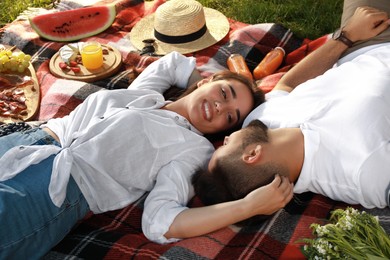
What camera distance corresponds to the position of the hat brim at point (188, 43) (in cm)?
469

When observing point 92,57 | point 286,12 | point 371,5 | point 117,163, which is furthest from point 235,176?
point 286,12

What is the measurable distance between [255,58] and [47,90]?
175 centimetres

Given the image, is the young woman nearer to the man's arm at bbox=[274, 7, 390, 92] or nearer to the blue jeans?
the blue jeans

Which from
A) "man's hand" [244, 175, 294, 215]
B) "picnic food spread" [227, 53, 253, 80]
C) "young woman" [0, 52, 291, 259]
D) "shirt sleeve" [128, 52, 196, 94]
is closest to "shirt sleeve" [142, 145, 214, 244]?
"young woman" [0, 52, 291, 259]

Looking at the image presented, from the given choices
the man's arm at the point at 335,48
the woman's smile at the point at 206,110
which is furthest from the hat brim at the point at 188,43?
the woman's smile at the point at 206,110

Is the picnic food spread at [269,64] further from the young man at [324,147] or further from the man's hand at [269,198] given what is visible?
the man's hand at [269,198]

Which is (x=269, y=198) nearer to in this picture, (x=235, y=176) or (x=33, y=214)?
(x=235, y=176)

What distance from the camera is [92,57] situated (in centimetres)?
440

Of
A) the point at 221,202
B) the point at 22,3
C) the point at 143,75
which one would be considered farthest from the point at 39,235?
the point at 22,3

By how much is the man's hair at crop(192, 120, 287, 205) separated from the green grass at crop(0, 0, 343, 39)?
103 inches

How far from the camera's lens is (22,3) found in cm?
599

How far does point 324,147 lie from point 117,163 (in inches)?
45.8

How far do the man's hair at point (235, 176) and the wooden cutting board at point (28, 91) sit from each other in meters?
1.67

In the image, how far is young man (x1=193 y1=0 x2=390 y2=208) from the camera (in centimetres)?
277
